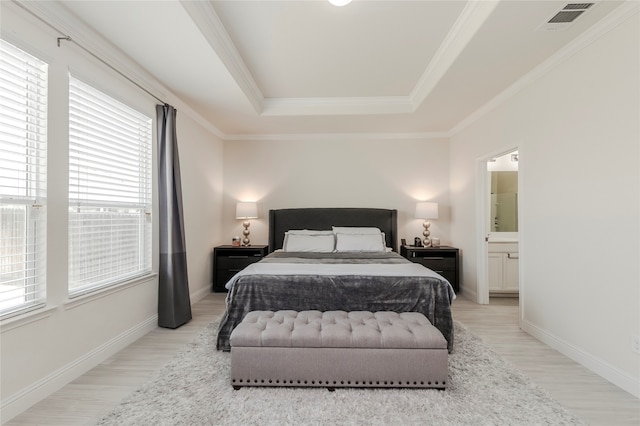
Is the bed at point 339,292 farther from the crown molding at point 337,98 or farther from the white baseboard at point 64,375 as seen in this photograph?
the crown molding at point 337,98

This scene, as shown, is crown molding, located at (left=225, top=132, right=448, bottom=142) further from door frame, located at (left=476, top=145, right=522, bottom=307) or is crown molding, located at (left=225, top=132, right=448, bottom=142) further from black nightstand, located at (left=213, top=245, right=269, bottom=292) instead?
black nightstand, located at (left=213, top=245, right=269, bottom=292)

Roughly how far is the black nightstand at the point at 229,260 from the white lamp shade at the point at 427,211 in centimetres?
255

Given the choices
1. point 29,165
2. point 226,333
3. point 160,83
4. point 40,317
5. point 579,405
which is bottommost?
point 579,405

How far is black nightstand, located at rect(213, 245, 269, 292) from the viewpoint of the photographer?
4594 millimetres

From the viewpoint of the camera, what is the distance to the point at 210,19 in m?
2.32

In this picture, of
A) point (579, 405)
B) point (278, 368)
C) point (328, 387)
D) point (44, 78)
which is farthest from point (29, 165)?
point (579, 405)

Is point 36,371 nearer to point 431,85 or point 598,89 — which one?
point 431,85

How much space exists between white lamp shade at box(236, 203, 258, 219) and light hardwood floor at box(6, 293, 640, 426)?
6.04 ft

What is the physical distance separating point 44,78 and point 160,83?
1254 millimetres

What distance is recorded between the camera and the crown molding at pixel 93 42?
6.39 ft

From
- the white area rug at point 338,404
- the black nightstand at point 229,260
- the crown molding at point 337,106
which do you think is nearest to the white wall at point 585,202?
the white area rug at point 338,404

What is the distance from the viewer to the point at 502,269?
4.25 m

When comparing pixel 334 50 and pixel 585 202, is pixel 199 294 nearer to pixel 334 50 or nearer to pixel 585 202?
pixel 334 50

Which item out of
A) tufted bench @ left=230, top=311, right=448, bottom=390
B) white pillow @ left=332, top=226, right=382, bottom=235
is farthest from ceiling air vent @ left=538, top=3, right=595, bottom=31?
white pillow @ left=332, top=226, right=382, bottom=235
